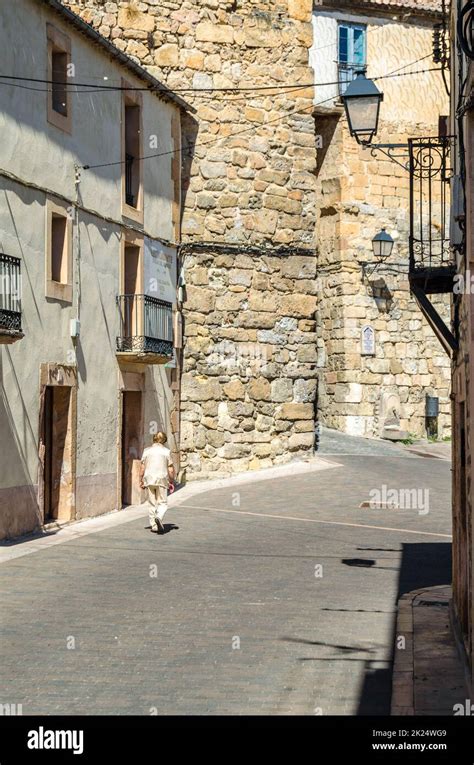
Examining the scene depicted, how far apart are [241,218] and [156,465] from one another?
8.81 m

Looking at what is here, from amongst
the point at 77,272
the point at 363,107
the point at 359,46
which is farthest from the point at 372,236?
the point at 363,107

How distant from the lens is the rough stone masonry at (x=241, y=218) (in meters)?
24.8

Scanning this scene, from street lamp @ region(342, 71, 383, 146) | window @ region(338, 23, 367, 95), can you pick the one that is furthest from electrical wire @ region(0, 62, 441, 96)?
street lamp @ region(342, 71, 383, 146)

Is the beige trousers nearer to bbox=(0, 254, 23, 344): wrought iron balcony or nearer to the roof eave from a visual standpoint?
bbox=(0, 254, 23, 344): wrought iron balcony

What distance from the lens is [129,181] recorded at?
2208 centimetres

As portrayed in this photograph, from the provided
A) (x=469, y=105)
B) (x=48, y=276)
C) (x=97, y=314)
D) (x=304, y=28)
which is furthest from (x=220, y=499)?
(x=469, y=105)

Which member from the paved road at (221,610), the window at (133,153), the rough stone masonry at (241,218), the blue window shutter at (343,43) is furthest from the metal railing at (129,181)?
the blue window shutter at (343,43)

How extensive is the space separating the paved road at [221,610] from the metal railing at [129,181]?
551 centimetres

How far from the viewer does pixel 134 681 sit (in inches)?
336

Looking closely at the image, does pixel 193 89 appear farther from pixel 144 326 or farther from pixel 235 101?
pixel 144 326

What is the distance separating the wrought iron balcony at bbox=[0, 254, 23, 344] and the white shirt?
2.71 metres

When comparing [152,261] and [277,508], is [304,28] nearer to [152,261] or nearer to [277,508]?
[152,261]

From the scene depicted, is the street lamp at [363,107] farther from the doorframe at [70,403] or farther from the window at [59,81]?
the window at [59,81]

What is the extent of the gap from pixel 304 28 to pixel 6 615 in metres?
17.6
